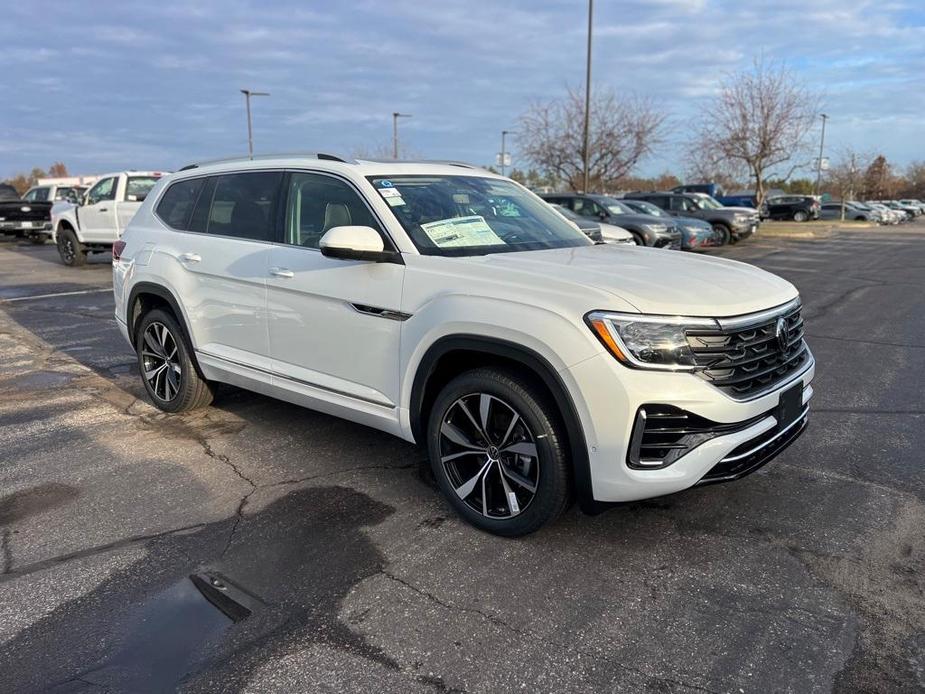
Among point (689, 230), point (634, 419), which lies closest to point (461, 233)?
point (634, 419)

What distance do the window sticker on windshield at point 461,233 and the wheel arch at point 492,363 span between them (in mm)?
672

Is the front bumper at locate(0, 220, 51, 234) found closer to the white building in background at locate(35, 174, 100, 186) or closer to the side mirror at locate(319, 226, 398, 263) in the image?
the white building in background at locate(35, 174, 100, 186)

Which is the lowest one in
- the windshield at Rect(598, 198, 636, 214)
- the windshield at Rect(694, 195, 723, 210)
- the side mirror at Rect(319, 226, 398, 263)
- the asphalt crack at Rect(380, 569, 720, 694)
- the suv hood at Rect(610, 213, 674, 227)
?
the asphalt crack at Rect(380, 569, 720, 694)

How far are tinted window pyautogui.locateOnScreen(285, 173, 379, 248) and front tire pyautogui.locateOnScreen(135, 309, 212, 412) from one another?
1440 mm

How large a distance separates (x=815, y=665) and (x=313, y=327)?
290 centimetres

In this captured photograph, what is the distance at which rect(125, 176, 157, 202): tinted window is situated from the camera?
1594 cm

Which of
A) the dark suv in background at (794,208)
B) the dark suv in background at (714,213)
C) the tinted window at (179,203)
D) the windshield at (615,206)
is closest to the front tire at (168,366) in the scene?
the tinted window at (179,203)

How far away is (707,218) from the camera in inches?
928

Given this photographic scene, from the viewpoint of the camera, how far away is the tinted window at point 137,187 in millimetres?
15938

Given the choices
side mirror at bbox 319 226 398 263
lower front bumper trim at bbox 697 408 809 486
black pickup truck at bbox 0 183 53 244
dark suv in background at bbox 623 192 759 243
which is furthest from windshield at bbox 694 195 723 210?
side mirror at bbox 319 226 398 263

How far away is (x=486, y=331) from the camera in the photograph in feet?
10.7

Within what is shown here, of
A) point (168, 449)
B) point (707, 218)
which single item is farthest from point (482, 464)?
point (707, 218)

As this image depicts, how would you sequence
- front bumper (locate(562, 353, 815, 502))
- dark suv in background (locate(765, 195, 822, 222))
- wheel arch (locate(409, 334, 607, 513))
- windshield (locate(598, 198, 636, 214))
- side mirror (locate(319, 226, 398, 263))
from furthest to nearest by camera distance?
dark suv in background (locate(765, 195, 822, 222)) → windshield (locate(598, 198, 636, 214)) → side mirror (locate(319, 226, 398, 263)) → wheel arch (locate(409, 334, 607, 513)) → front bumper (locate(562, 353, 815, 502))

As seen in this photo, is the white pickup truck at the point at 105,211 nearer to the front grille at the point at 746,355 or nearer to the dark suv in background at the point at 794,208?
the front grille at the point at 746,355
